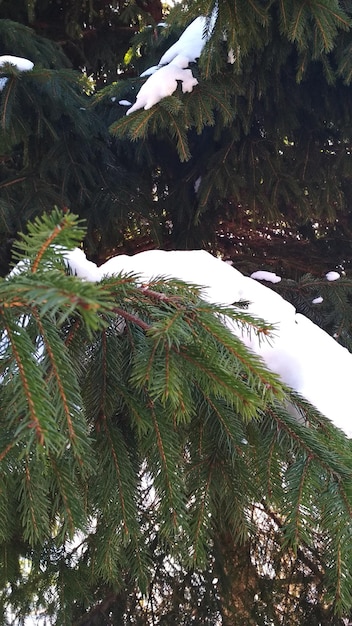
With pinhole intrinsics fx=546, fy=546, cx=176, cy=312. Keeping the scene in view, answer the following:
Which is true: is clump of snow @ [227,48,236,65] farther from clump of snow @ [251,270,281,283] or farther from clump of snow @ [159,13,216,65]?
clump of snow @ [251,270,281,283]

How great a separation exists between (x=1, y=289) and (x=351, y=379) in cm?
88

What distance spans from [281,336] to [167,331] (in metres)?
0.51

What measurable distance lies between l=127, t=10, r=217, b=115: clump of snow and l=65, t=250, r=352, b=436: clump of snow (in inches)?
49.6

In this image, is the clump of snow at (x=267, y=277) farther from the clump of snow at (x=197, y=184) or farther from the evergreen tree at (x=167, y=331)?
the clump of snow at (x=197, y=184)

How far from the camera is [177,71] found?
2.44 meters

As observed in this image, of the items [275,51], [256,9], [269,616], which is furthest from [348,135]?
[269,616]

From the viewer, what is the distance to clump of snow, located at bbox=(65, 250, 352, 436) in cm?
123

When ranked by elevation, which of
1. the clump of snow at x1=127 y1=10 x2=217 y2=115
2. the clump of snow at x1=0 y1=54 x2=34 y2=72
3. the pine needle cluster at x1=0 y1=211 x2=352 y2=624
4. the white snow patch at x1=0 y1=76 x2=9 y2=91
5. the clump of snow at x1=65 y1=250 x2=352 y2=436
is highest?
the clump of snow at x1=127 y1=10 x2=217 y2=115

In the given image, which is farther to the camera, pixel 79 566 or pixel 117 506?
pixel 79 566

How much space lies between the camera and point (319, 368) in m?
1.26

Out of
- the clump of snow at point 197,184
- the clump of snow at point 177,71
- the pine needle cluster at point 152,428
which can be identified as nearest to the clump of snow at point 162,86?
the clump of snow at point 177,71

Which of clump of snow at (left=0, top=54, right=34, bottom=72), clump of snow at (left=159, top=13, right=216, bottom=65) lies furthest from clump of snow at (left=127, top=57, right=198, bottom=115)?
clump of snow at (left=0, top=54, right=34, bottom=72)

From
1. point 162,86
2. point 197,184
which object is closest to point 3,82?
point 162,86

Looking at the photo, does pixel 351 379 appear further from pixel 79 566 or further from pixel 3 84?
pixel 3 84
